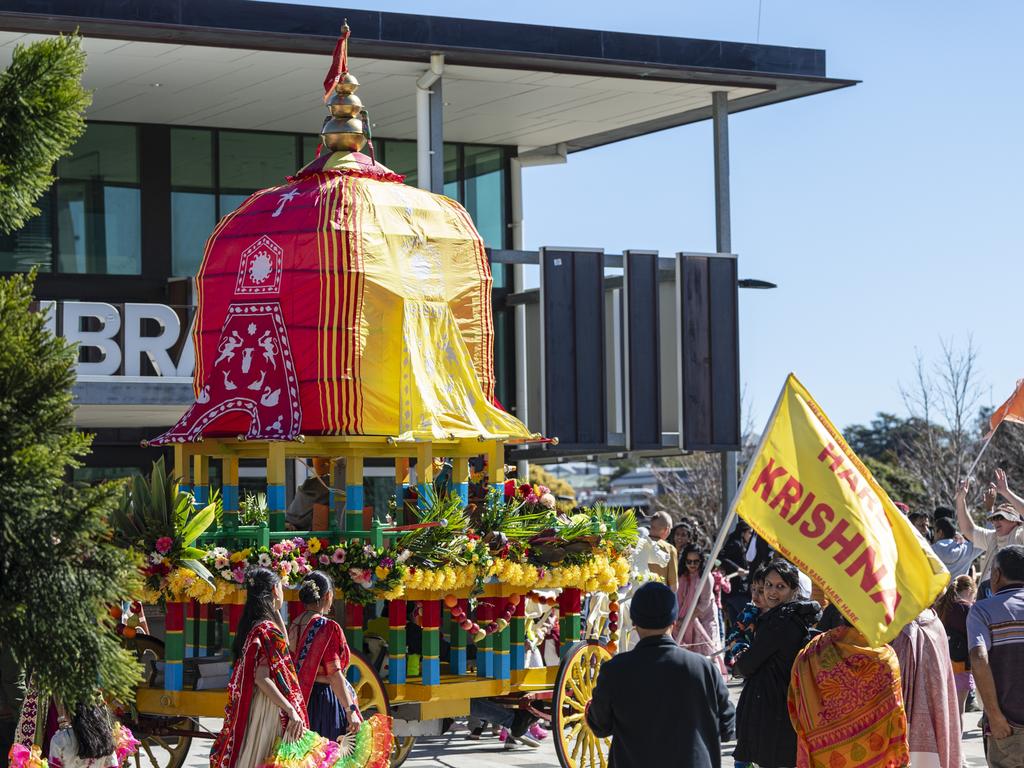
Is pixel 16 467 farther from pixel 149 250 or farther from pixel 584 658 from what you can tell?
pixel 149 250

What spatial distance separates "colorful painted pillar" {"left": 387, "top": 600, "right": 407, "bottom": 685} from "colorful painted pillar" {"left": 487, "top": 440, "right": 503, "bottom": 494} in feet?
4.72

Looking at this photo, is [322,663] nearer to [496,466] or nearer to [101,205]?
[496,466]

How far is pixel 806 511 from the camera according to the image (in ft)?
26.3

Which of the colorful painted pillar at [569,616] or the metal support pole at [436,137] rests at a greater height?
the metal support pole at [436,137]

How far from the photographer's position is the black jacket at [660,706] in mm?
6750

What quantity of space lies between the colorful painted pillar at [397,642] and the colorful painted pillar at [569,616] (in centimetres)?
163

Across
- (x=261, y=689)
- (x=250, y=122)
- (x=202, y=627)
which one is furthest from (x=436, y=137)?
(x=261, y=689)

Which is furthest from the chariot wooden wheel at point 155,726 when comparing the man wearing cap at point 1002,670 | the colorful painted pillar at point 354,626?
the man wearing cap at point 1002,670

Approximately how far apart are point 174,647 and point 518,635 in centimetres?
252

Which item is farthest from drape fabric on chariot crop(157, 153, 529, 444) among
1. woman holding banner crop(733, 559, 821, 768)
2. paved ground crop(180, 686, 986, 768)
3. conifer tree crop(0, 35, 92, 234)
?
conifer tree crop(0, 35, 92, 234)

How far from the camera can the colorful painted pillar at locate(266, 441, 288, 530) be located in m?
11.3

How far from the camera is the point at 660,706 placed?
22.2ft

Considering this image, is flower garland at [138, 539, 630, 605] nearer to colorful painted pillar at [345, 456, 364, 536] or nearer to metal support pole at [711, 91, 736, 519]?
colorful painted pillar at [345, 456, 364, 536]

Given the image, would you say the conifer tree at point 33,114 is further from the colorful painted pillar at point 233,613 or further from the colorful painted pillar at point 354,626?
the colorful painted pillar at point 354,626
